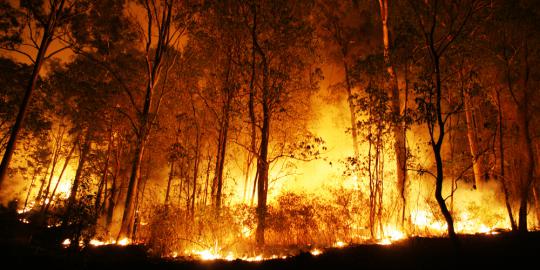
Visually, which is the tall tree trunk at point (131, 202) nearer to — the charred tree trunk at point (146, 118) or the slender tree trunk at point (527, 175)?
the charred tree trunk at point (146, 118)

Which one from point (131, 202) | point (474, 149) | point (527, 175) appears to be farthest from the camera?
point (474, 149)

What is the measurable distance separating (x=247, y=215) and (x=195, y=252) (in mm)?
1561

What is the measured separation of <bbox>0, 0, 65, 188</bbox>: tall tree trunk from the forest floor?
2756 millimetres

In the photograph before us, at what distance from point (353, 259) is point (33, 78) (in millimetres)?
10114

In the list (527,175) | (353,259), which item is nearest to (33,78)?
(353,259)

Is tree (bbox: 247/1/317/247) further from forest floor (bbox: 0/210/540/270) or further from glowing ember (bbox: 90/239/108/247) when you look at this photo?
glowing ember (bbox: 90/239/108/247)

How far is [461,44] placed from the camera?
10172 mm

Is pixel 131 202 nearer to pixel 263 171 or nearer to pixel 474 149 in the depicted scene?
pixel 263 171

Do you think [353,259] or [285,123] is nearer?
[353,259]

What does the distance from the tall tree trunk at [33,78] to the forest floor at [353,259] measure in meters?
2.76

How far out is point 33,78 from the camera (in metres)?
9.90

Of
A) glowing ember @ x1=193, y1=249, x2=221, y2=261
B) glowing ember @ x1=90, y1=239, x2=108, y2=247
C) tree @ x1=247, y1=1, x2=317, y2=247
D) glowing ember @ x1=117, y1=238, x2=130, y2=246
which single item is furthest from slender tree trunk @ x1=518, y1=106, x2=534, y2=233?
glowing ember @ x1=90, y1=239, x2=108, y2=247

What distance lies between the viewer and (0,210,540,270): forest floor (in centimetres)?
656

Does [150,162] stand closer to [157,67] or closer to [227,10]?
[157,67]
